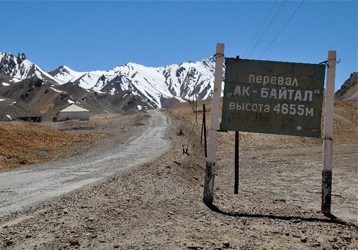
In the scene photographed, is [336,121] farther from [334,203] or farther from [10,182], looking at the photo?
[10,182]

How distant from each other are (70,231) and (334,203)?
12199 mm

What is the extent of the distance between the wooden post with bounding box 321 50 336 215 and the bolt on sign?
0.63 feet

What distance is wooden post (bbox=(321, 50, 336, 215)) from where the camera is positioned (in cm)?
1027

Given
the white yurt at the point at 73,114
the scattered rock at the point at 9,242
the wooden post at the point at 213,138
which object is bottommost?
the scattered rock at the point at 9,242

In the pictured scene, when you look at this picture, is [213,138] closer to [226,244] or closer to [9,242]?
[226,244]

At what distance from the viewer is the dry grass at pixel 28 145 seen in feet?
83.5

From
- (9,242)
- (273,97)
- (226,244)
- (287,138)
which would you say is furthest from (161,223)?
(287,138)

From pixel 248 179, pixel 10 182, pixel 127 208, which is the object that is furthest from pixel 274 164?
pixel 127 208

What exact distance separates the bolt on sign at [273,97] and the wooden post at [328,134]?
191 mm

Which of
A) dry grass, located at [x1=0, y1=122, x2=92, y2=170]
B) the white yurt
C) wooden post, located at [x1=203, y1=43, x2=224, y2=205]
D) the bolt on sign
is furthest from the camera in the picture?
the white yurt

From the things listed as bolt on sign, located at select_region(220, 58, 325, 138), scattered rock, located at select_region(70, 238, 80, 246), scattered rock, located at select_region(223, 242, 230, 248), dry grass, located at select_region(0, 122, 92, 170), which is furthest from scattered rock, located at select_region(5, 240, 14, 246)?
dry grass, located at select_region(0, 122, 92, 170)

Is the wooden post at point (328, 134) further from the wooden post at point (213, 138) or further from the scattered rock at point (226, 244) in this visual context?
the scattered rock at point (226, 244)

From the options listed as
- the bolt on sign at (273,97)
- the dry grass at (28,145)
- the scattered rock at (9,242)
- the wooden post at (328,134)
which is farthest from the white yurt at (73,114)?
the scattered rock at (9,242)

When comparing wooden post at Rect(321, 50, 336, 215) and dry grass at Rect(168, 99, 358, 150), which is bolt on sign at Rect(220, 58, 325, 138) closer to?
wooden post at Rect(321, 50, 336, 215)
